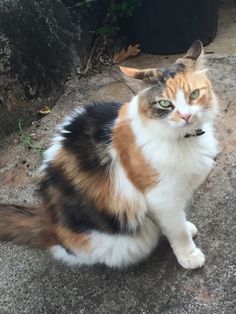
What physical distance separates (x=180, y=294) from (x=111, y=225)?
412 mm

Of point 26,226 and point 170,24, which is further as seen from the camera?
point 170,24

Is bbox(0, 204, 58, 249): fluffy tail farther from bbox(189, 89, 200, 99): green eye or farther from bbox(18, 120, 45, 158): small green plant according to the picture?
bbox(189, 89, 200, 99): green eye

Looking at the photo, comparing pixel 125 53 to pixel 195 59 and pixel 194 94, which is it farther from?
pixel 194 94

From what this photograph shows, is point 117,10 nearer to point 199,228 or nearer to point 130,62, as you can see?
point 130,62

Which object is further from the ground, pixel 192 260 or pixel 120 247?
pixel 120 247

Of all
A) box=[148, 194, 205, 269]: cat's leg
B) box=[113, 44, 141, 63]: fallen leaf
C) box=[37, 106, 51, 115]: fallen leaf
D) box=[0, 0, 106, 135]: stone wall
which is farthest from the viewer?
box=[113, 44, 141, 63]: fallen leaf

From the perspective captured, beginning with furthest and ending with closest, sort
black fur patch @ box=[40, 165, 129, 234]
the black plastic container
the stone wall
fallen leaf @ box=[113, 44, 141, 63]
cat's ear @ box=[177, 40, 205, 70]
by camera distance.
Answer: fallen leaf @ box=[113, 44, 141, 63], the black plastic container, the stone wall, black fur patch @ box=[40, 165, 129, 234], cat's ear @ box=[177, 40, 205, 70]

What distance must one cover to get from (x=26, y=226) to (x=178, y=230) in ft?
2.33

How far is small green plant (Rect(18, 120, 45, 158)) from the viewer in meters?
2.90

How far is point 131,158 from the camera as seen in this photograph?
1.84 meters

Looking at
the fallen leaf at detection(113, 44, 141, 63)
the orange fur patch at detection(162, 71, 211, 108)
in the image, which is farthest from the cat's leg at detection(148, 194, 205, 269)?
the fallen leaf at detection(113, 44, 141, 63)

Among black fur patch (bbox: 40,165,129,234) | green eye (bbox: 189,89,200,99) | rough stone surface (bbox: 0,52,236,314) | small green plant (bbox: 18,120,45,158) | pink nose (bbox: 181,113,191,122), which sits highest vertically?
green eye (bbox: 189,89,200,99)

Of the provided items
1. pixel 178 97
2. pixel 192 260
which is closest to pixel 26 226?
pixel 192 260

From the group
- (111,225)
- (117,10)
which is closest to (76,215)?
(111,225)
